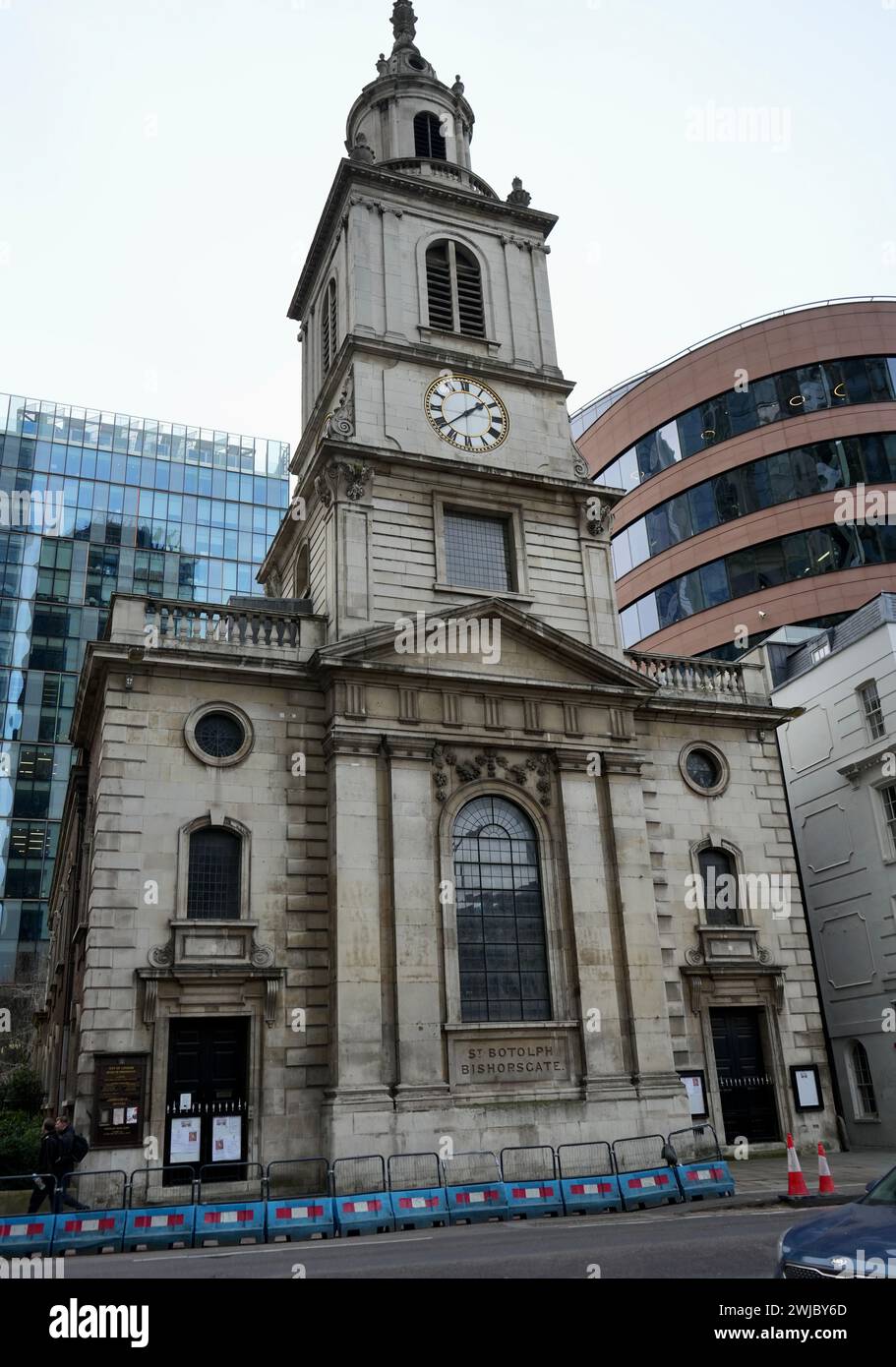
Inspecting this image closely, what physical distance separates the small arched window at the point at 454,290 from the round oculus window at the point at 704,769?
46.0 ft

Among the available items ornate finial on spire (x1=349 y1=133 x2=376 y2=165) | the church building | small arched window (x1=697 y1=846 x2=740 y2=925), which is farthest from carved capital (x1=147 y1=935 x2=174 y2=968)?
ornate finial on spire (x1=349 y1=133 x2=376 y2=165)

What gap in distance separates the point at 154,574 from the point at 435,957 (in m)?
66.2

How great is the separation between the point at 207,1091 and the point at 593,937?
9330 millimetres

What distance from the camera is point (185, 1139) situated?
2181cm

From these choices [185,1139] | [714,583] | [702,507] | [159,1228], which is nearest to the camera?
[159,1228]

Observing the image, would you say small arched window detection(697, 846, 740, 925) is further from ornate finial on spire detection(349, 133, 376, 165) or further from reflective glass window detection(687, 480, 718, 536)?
reflective glass window detection(687, 480, 718, 536)

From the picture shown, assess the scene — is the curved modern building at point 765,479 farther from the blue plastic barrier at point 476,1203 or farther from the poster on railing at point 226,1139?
the blue plastic barrier at point 476,1203

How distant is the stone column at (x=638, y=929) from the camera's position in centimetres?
2502

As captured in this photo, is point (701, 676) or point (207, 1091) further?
point (701, 676)

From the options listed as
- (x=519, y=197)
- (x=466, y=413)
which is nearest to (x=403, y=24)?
(x=519, y=197)

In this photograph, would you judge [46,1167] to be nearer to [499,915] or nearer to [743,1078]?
[499,915]

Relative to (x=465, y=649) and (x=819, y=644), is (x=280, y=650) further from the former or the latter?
(x=819, y=644)

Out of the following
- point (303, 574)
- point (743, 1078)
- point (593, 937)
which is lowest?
point (743, 1078)

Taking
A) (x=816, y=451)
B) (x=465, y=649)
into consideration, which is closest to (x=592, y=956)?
(x=465, y=649)
